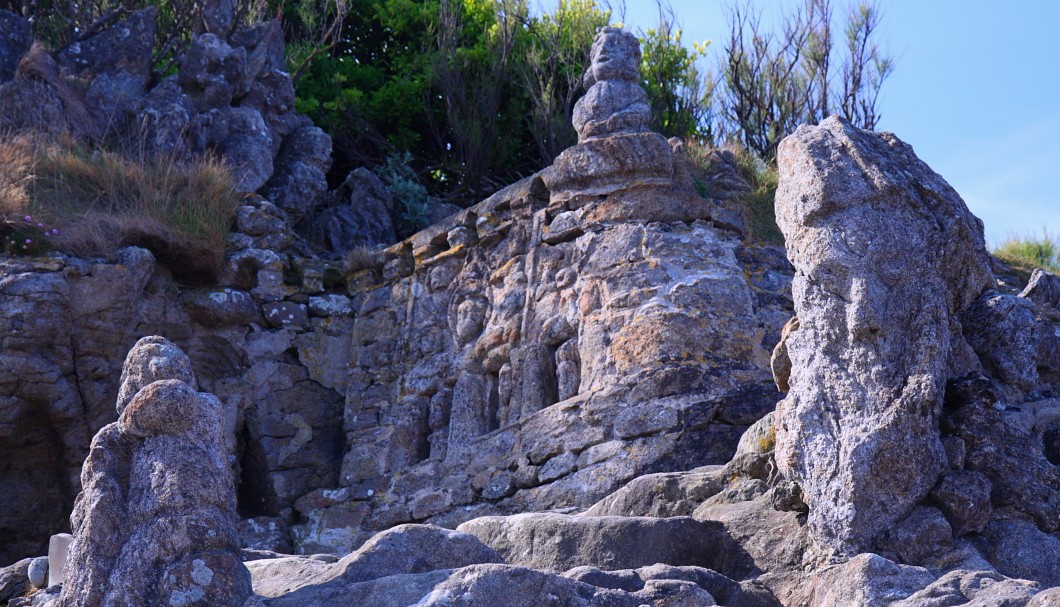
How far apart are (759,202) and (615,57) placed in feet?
4.88

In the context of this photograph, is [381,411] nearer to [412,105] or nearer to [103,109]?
[103,109]

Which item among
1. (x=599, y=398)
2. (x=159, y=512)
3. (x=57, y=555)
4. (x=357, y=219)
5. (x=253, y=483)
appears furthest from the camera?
(x=357, y=219)

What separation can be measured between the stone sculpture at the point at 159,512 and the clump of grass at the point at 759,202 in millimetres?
4641

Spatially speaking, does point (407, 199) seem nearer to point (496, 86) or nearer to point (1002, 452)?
point (496, 86)

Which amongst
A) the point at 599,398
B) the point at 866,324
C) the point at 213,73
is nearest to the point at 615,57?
the point at 599,398

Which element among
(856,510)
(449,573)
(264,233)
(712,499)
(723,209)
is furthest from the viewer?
(264,233)

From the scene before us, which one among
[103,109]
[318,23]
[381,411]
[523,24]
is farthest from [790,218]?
[318,23]

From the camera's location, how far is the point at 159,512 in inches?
180

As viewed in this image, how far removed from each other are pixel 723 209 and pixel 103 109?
209 inches

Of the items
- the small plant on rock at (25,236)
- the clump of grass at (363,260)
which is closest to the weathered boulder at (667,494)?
the clump of grass at (363,260)

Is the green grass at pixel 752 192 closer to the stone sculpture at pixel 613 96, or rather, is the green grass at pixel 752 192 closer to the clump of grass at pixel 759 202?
the clump of grass at pixel 759 202

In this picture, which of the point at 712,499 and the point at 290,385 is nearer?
the point at 712,499

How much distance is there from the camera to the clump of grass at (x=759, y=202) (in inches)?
355

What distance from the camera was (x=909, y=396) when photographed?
15.6ft
